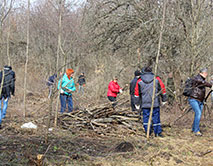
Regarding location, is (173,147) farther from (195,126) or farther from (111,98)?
(111,98)

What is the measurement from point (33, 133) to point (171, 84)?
6.49 m

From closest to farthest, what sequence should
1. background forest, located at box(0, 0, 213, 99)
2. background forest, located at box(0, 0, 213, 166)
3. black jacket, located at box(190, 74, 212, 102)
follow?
background forest, located at box(0, 0, 213, 166), black jacket, located at box(190, 74, 212, 102), background forest, located at box(0, 0, 213, 99)

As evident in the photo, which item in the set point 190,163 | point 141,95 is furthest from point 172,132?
point 190,163

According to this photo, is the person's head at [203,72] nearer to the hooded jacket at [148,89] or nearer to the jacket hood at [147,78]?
the hooded jacket at [148,89]

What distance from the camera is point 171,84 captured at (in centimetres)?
1088

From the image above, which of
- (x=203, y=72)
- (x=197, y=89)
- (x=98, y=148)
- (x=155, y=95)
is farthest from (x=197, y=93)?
(x=98, y=148)

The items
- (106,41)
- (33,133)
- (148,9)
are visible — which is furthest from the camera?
(106,41)

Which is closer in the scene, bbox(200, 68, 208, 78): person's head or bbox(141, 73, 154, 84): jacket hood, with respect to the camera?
bbox(141, 73, 154, 84): jacket hood

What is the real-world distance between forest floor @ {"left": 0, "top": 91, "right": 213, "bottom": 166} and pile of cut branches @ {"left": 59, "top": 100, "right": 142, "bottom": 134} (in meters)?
0.22

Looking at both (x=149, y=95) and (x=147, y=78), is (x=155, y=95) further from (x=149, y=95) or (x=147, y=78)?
(x=147, y=78)

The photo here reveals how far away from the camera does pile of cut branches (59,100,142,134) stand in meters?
6.69

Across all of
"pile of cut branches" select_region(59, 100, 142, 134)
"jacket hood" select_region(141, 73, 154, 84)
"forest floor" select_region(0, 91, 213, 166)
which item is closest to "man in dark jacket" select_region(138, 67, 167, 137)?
"jacket hood" select_region(141, 73, 154, 84)

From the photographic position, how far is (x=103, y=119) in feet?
22.4

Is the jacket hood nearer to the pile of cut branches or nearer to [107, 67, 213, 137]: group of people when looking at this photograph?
[107, 67, 213, 137]: group of people
